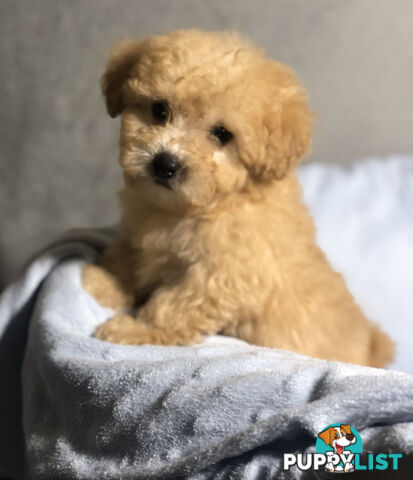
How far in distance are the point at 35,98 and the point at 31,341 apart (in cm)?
149

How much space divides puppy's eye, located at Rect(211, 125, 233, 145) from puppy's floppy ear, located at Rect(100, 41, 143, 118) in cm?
37

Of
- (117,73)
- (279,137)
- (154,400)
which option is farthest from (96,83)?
(154,400)

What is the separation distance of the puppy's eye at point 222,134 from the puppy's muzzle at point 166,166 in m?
0.15

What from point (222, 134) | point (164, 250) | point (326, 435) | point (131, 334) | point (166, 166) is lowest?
point (131, 334)

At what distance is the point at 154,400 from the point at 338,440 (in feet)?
1.55

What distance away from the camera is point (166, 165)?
1.75 meters

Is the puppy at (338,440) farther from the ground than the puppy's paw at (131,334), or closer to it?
farther from the ground

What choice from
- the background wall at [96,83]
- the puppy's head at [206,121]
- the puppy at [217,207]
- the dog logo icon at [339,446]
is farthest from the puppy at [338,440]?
the background wall at [96,83]

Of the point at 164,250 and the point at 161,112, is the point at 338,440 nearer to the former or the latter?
the point at 164,250

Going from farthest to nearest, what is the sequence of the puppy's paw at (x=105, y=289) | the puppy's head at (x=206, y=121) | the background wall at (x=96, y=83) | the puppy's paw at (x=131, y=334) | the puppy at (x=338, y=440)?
the background wall at (x=96, y=83) < the puppy's paw at (x=105, y=289) < the puppy's paw at (x=131, y=334) < the puppy's head at (x=206, y=121) < the puppy at (x=338, y=440)

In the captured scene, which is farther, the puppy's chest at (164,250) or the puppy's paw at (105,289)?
the puppy's paw at (105,289)

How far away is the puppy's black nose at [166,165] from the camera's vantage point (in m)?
1.75

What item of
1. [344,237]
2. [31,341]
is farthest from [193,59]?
[344,237]

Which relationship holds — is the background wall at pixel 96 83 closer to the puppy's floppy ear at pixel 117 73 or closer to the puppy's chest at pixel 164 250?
the puppy's floppy ear at pixel 117 73
